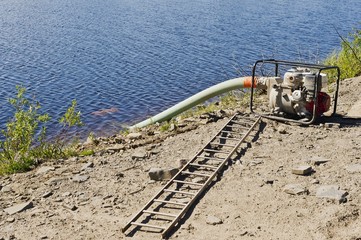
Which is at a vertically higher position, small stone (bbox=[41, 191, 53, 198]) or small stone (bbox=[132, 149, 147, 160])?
small stone (bbox=[132, 149, 147, 160])

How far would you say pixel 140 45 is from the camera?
3000 cm

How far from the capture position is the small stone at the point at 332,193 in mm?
8789

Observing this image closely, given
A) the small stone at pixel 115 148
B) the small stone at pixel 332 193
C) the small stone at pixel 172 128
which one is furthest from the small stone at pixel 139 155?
the small stone at pixel 332 193

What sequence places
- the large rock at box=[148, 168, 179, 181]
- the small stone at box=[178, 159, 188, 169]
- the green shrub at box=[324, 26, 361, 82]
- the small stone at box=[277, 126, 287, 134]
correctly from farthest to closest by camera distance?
the green shrub at box=[324, 26, 361, 82]
the small stone at box=[277, 126, 287, 134]
the small stone at box=[178, 159, 188, 169]
the large rock at box=[148, 168, 179, 181]

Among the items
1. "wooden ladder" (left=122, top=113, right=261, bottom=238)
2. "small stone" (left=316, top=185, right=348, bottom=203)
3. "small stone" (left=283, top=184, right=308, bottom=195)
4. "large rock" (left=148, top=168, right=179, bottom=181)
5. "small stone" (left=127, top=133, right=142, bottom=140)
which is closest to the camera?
"wooden ladder" (left=122, top=113, right=261, bottom=238)

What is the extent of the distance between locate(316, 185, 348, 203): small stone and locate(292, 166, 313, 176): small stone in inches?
25.6

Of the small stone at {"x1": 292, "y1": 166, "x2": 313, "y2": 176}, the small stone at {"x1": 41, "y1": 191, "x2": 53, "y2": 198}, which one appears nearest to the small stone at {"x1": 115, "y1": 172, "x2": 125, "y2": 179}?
the small stone at {"x1": 41, "y1": 191, "x2": 53, "y2": 198}

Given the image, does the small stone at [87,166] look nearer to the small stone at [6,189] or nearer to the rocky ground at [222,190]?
the rocky ground at [222,190]

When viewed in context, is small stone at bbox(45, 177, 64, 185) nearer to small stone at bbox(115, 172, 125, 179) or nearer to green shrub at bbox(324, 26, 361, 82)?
small stone at bbox(115, 172, 125, 179)

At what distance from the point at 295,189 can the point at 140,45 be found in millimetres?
21880

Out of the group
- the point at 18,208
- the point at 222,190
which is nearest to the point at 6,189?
the point at 18,208

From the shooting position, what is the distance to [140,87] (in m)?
23.3

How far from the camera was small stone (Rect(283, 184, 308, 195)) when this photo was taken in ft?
30.0

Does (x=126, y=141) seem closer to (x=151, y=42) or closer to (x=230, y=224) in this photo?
(x=230, y=224)
